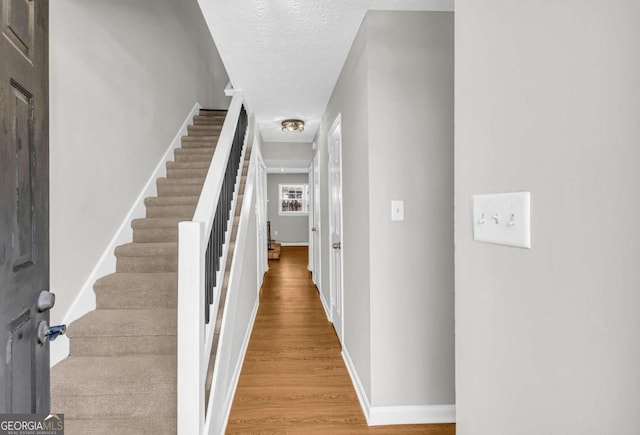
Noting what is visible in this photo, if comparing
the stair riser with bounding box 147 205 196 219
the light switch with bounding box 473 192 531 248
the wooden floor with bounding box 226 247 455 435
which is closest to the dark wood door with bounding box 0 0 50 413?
the light switch with bounding box 473 192 531 248

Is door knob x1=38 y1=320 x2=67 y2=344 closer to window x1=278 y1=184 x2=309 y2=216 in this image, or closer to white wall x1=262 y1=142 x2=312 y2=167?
white wall x1=262 y1=142 x2=312 y2=167

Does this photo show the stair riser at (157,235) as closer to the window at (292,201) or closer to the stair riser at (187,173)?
the stair riser at (187,173)

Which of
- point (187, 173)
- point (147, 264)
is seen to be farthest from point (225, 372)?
point (187, 173)

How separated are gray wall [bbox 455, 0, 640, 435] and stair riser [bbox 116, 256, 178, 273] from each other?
206 centimetres

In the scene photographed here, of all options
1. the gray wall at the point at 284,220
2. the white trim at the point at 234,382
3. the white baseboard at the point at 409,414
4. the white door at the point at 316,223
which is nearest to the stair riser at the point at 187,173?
the white trim at the point at 234,382

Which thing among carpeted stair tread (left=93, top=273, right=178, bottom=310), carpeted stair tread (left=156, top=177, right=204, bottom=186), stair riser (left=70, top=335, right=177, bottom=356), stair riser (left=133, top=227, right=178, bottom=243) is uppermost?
carpeted stair tread (left=156, top=177, right=204, bottom=186)

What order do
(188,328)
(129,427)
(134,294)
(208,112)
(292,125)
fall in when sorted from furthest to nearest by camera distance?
(208,112) → (292,125) → (134,294) → (129,427) → (188,328)

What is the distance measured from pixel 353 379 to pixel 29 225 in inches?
82.9

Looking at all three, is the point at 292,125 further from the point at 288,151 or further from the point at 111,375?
the point at 111,375

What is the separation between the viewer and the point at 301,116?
3.94 m

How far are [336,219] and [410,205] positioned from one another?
1.34 metres

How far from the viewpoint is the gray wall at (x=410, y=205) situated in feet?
6.04

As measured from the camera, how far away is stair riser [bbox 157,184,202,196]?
2.99 metres

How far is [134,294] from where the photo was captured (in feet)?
6.75
